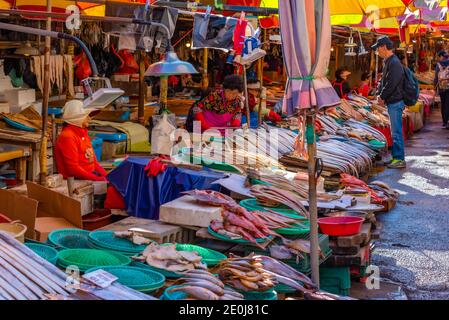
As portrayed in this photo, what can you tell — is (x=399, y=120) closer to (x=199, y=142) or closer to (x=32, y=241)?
(x=199, y=142)

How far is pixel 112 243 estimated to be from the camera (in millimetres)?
6062

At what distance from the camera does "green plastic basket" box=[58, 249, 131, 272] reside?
17.1 feet

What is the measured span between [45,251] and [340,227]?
3019 millimetres

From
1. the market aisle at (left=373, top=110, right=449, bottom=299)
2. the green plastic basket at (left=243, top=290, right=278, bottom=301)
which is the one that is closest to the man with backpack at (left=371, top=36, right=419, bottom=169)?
the market aisle at (left=373, top=110, right=449, bottom=299)

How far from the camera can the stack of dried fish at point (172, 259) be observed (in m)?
5.49

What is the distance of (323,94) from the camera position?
5.77 m

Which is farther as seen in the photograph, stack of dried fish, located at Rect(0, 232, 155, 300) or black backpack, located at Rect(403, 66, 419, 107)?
black backpack, located at Rect(403, 66, 419, 107)

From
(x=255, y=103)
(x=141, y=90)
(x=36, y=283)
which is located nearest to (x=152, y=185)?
(x=36, y=283)

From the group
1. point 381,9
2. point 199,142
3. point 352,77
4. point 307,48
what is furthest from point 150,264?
point 352,77

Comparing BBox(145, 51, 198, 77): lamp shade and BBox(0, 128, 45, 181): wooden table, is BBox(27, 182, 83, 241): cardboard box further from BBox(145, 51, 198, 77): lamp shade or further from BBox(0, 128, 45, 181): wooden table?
BBox(0, 128, 45, 181): wooden table

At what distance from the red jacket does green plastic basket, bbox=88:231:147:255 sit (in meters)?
2.51

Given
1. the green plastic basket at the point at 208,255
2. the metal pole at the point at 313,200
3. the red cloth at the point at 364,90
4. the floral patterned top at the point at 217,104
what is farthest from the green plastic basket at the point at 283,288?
the red cloth at the point at 364,90
